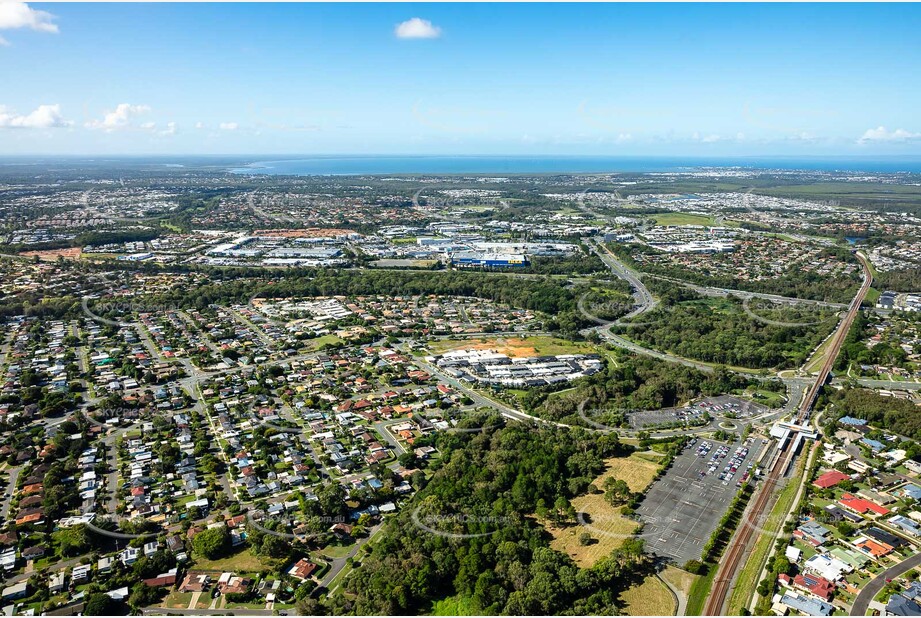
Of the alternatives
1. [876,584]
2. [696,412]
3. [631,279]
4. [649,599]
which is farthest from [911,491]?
[631,279]

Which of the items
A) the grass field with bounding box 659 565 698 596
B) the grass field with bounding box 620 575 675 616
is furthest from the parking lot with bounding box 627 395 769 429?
the grass field with bounding box 620 575 675 616

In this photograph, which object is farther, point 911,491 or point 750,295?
point 750,295

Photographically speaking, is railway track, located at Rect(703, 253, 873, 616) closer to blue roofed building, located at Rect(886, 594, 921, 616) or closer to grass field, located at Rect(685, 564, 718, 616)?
grass field, located at Rect(685, 564, 718, 616)

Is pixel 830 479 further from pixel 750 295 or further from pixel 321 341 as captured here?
pixel 750 295

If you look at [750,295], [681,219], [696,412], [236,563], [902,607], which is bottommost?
[236,563]

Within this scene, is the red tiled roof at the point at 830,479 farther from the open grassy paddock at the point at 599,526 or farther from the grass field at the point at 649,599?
the grass field at the point at 649,599

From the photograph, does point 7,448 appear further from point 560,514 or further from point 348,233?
point 348,233

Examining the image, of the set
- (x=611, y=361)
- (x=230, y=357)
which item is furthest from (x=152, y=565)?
(x=611, y=361)

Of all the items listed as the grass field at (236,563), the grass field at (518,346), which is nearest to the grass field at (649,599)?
the grass field at (236,563)
